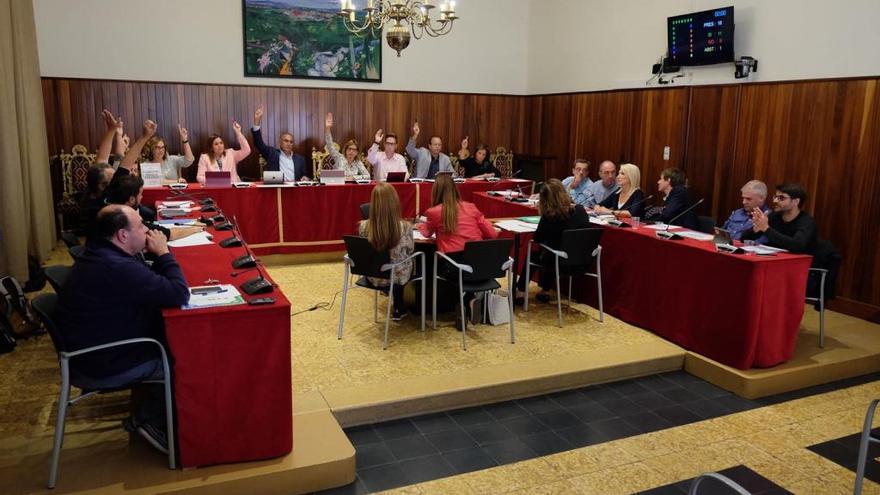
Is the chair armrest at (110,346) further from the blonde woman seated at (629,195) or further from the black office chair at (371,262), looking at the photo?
the blonde woman seated at (629,195)

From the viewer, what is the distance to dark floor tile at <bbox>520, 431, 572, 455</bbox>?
10.9 feet

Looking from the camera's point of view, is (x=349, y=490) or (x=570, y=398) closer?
(x=349, y=490)

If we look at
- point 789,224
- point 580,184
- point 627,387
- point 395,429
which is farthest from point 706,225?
point 395,429

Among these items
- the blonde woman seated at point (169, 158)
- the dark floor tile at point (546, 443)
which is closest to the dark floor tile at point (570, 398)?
the dark floor tile at point (546, 443)

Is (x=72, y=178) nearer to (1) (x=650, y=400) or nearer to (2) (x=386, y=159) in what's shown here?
(2) (x=386, y=159)

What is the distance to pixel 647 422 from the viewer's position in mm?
3676

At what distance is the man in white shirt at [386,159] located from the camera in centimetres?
866

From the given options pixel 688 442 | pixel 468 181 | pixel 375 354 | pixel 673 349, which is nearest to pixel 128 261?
pixel 375 354

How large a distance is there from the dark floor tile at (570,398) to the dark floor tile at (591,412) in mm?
44

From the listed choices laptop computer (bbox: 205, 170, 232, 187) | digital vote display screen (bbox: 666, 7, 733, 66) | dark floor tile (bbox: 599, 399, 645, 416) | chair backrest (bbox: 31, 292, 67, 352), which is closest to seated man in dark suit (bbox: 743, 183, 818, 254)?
dark floor tile (bbox: 599, 399, 645, 416)

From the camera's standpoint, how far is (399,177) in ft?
25.3

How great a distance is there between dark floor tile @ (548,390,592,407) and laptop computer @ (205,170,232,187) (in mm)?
4329

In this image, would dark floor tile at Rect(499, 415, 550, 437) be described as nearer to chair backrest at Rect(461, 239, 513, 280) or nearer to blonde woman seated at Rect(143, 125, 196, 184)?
chair backrest at Rect(461, 239, 513, 280)

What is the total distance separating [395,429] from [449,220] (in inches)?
64.3
